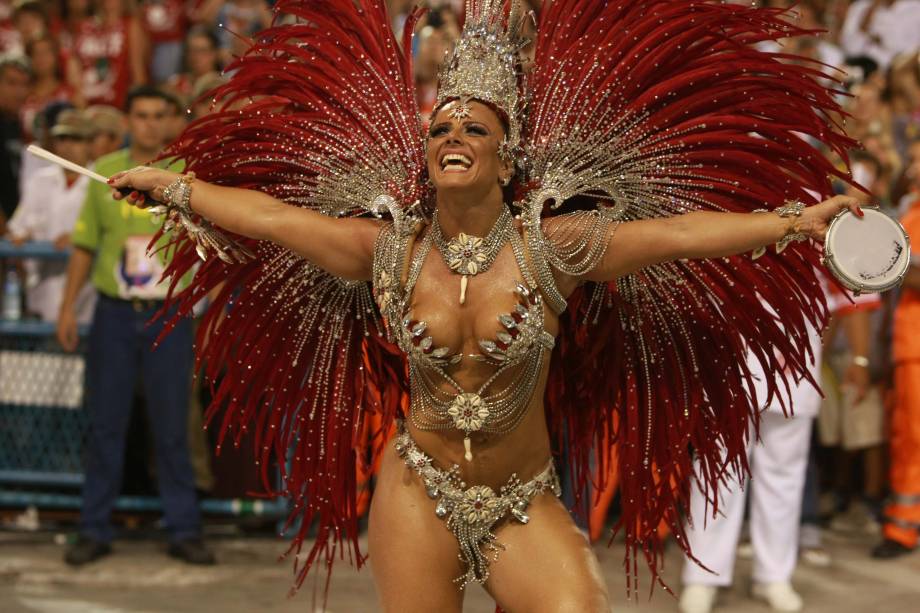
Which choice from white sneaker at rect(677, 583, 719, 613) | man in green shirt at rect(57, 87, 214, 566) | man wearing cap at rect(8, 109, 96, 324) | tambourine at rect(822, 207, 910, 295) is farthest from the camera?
man wearing cap at rect(8, 109, 96, 324)

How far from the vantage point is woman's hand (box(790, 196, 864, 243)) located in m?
3.17

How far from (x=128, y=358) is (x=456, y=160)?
311 cm

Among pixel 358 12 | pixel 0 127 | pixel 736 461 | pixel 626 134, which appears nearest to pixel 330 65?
pixel 358 12

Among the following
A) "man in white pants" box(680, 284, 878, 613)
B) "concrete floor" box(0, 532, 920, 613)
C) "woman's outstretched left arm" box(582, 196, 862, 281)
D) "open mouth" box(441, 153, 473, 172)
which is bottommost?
"concrete floor" box(0, 532, 920, 613)

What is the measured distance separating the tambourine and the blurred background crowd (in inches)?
77.1

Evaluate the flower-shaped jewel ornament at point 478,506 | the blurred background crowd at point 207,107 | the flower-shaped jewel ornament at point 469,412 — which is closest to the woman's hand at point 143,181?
the flower-shaped jewel ornament at point 469,412

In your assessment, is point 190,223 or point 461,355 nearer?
point 461,355

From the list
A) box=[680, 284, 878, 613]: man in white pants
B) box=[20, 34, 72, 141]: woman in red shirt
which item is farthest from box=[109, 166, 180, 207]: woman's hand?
box=[20, 34, 72, 141]: woman in red shirt

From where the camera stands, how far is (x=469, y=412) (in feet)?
11.4

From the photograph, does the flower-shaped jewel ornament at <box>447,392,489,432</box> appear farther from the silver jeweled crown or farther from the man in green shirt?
the man in green shirt

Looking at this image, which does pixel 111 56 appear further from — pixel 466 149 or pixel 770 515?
pixel 466 149

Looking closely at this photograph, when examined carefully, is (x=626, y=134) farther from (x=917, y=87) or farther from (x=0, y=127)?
(x=0, y=127)

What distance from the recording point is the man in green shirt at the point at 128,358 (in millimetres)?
6012

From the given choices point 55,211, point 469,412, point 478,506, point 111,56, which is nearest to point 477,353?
point 469,412
